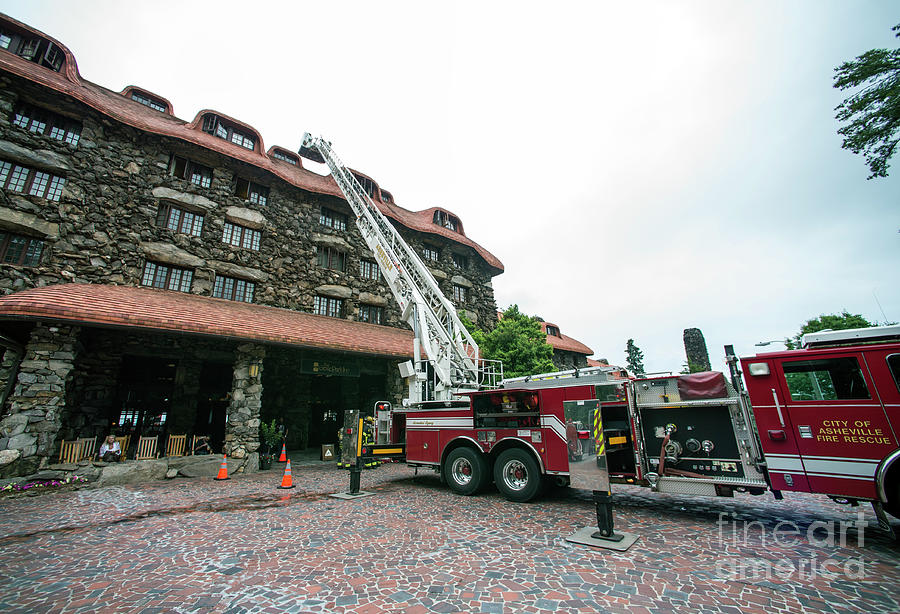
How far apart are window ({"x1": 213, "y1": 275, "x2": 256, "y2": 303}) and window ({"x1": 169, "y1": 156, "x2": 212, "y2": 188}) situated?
4.56 meters

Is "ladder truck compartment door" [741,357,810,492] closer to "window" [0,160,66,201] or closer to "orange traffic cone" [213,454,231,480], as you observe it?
"orange traffic cone" [213,454,231,480]

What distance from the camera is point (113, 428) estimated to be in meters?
13.0

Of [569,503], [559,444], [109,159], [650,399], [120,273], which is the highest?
[109,159]

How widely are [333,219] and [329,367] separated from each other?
29.3 feet

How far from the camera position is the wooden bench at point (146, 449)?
37.9 feet

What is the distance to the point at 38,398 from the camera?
962 centimetres

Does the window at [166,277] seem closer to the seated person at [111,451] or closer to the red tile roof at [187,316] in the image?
the red tile roof at [187,316]

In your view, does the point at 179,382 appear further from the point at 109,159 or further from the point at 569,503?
the point at 569,503

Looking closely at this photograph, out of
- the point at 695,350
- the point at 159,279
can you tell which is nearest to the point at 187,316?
the point at 159,279

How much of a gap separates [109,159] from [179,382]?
925 centimetres

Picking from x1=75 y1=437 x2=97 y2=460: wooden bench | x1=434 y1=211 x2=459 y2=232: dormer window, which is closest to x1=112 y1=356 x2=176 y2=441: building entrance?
x1=75 y1=437 x2=97 y2=460: wooden bench

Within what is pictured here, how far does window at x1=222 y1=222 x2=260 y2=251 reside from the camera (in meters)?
16.0

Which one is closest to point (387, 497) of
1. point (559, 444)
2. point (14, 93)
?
point (559, 444)

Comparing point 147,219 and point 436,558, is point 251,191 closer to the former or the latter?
point 147,219
